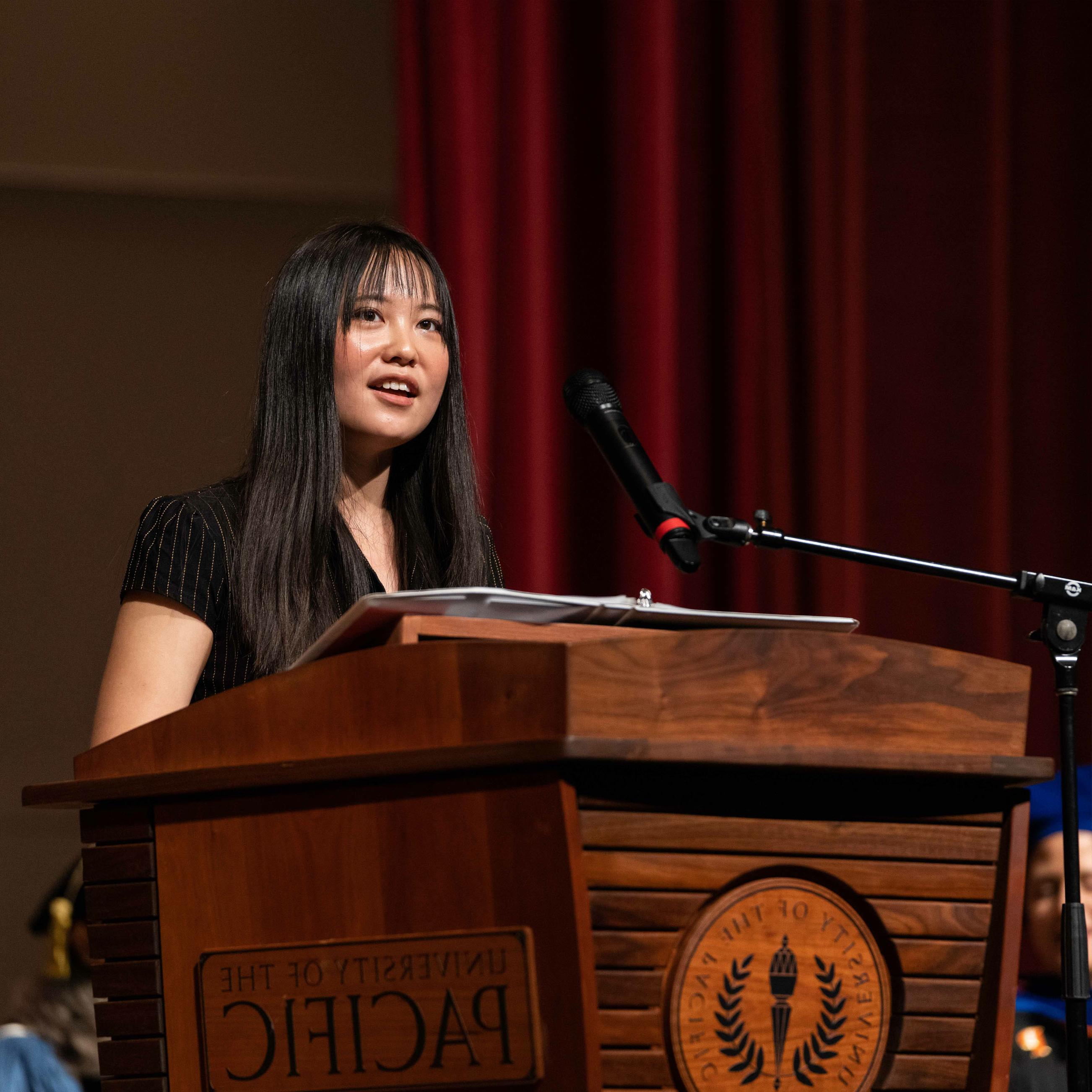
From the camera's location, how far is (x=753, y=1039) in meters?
0.87

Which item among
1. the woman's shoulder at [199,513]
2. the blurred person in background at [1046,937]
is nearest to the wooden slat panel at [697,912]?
the woman's shoulder at [199,513]

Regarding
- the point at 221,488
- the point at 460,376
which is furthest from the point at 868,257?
the point at 221,488

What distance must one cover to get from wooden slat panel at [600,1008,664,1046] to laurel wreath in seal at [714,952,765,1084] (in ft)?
0.12

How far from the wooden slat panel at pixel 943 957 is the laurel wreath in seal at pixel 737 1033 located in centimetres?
12

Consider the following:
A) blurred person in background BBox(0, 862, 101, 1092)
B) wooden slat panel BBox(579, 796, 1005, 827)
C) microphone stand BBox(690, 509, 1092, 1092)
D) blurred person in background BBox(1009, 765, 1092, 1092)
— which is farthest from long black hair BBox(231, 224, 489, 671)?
blurred person in background BBox(1009, 765, 1092, 1092)

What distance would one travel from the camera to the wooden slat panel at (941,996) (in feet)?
3.05

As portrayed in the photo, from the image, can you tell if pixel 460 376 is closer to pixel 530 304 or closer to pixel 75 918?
pixel 530 304

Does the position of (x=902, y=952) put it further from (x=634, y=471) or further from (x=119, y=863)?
(x=119, y=863)

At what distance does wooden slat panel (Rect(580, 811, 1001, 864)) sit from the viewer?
86 centimetres

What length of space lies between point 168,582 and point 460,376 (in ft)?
1.38

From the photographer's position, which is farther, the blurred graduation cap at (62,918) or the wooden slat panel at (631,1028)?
the blurred graduation cap at (62,918)

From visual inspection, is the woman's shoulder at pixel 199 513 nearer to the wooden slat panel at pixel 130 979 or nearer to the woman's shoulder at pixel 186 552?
the woman's shoulder at pixel 186 552

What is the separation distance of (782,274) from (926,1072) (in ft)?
5.78

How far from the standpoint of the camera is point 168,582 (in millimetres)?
1298
